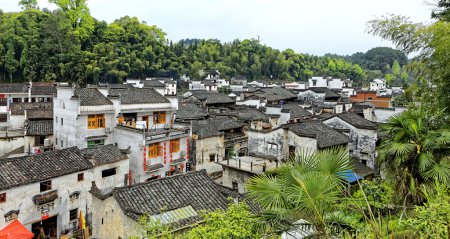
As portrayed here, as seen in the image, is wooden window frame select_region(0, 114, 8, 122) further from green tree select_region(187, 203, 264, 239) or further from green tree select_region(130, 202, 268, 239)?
green tree select_region(187, 203, 264, 239)

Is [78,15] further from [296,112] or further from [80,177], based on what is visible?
[80,177]

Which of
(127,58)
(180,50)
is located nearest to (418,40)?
(127,58)

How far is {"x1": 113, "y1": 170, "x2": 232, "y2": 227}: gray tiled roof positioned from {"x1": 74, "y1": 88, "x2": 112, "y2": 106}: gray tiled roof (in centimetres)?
1236

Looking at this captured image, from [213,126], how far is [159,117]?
168 inches

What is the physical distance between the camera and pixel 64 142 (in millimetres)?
23297

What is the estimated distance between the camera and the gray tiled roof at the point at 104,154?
732 inches

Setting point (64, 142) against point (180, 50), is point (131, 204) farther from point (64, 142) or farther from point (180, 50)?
point (180, 50)

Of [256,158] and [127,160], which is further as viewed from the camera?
[256,158]

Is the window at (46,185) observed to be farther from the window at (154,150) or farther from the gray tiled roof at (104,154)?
the window at (154,150)

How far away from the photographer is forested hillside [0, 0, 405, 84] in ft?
201

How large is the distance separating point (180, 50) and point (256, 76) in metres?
21.0

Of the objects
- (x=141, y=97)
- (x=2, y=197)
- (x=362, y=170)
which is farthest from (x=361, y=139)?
(x=2, y=197)

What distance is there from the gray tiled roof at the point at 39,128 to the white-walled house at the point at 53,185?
8.72 m

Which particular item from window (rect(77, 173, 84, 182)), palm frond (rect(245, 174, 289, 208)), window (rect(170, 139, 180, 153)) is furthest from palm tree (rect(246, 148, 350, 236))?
window (rect(170, 139, 180, 153))
